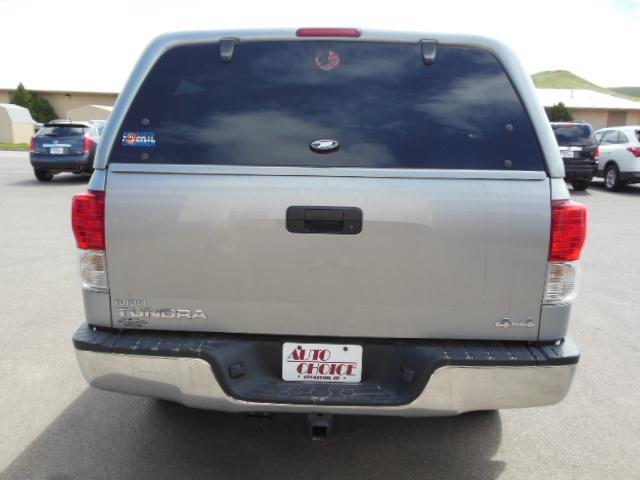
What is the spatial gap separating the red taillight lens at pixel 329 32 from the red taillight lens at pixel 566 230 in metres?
1.11

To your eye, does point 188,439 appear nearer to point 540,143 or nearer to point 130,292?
point 130,292

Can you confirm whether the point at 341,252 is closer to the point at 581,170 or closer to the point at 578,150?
the point at 581,170

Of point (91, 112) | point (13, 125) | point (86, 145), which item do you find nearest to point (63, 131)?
point (86, 145)

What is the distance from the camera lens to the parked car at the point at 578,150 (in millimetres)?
14720

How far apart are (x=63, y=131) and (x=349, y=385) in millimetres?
15019

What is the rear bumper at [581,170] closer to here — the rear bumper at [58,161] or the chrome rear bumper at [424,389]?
the rear bumper at [58,161]

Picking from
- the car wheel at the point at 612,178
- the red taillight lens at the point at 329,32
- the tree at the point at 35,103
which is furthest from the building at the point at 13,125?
the red taillight lens at the point at 329,32

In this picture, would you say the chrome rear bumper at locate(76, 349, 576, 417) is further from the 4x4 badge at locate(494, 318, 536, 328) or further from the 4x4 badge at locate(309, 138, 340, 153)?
the 4x4 badge at locate(309, 138, 340, 153)

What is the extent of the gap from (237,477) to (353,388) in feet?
2.66

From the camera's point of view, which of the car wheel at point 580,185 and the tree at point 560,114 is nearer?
the car wheel at point 580,185

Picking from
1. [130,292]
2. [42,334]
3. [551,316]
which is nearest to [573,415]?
[551,316]

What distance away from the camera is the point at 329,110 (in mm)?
2363

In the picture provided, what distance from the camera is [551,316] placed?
235 cm

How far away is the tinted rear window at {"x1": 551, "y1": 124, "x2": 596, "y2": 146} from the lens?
14.9m
